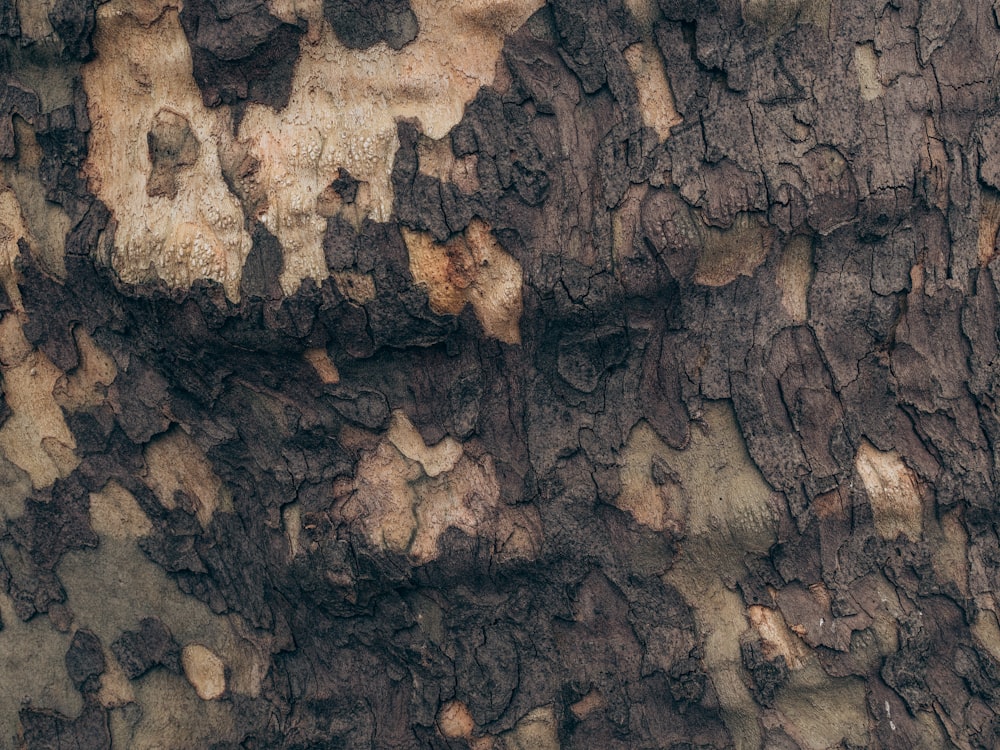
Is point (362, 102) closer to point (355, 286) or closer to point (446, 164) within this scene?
point (446, 164)

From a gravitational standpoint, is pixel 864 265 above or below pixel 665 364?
above

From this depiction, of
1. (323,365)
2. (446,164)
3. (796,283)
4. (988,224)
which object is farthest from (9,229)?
(988,224)

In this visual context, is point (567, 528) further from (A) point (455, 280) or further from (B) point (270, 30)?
(B) point (270, 30)

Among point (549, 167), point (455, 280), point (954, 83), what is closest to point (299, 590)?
point (455, 280)

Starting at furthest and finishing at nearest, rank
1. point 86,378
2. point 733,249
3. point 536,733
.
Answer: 1. point 86,378
2. point 536,733
3. point 733,249

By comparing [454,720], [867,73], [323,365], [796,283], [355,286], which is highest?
[867,73]

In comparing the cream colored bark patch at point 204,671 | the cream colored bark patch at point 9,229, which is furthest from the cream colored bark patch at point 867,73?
the cream colored bark patch at point 204,671
